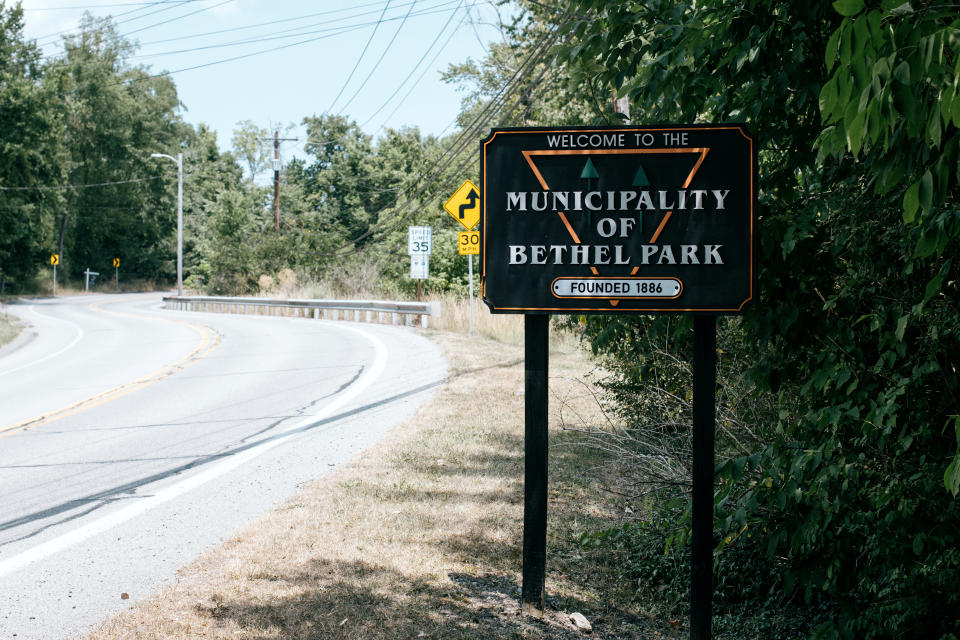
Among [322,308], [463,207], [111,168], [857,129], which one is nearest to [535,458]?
[857,129]

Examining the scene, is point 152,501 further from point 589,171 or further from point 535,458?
point 589,171

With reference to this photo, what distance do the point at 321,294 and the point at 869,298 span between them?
117ft

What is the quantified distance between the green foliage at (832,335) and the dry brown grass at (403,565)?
1.16 meters

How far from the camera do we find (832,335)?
389 cm

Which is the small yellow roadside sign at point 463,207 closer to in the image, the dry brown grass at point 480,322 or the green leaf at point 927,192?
the dry brown grass at point 480,322

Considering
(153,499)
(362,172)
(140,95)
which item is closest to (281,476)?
(153,499)

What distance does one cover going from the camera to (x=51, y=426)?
10.2 m

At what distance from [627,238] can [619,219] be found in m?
0.10

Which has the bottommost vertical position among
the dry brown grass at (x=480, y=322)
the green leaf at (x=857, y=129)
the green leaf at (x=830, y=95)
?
→ the dry brown grass at (x=480, y=322)

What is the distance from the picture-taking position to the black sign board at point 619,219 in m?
4.05

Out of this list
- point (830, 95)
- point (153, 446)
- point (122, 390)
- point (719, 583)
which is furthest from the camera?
point (122, 390)

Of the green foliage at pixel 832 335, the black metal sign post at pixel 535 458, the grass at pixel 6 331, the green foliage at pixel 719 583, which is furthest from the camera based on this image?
the grass at pixel 6 331

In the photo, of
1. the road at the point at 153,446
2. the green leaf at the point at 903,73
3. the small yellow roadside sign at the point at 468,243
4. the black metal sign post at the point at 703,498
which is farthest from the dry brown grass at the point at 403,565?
the small yellow roadside sign at the point at 468,243

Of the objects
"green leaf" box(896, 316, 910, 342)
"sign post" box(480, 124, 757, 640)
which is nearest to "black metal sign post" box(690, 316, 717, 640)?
"sign post" box(480, 124, 757, 640)
